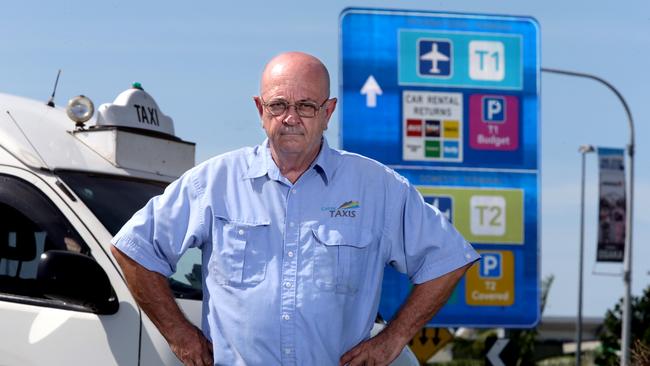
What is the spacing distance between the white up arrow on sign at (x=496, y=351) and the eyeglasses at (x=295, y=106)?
1686cm

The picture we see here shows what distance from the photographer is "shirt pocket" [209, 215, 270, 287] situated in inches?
178

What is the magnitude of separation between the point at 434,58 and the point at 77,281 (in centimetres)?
1308

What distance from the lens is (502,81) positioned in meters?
18.3

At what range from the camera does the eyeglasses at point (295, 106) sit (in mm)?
4516

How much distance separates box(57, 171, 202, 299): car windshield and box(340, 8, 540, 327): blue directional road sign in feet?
37.6

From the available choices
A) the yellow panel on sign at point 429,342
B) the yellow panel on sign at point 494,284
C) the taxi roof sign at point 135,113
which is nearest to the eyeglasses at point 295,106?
the taxi roof sign at point 135,113

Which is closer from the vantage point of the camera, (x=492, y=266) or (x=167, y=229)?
(x=167, y=229)

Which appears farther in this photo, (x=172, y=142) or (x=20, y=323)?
(x=172, y=142)

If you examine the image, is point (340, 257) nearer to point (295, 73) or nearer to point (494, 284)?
point (295, 73)

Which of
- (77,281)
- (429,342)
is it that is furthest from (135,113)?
(429,342)

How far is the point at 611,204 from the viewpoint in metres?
34.2

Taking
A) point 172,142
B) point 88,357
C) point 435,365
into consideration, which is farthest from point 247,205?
point 435,365

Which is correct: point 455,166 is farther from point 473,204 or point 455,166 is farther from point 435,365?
point 435,365

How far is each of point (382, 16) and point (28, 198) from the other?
40.4ft
